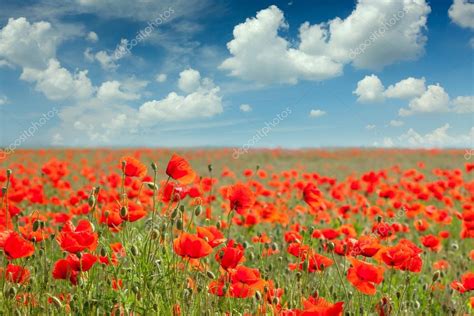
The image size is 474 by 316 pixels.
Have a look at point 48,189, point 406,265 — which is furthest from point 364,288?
point 48,189

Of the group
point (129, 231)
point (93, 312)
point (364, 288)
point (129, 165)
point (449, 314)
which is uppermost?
point (129, 165)

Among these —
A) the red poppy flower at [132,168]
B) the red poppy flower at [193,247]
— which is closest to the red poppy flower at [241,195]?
the red poppy flower at [132,168]

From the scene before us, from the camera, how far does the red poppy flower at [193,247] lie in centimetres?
222

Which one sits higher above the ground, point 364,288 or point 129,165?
point 129,165

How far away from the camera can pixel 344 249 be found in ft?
10.4

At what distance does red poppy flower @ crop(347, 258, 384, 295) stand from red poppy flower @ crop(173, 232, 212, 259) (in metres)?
0.67

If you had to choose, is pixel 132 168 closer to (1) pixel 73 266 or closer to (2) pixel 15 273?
(1) pixel 73 266

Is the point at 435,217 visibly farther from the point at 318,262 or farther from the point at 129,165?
the point at 129,165

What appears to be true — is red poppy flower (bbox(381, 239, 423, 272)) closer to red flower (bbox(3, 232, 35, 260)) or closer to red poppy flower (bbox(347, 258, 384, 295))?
red poppy flower (bbox(347, 258, 384, 295))

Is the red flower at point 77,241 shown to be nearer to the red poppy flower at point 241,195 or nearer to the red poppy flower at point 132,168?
the red poppy flower at point 132,168

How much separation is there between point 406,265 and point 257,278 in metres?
0.82

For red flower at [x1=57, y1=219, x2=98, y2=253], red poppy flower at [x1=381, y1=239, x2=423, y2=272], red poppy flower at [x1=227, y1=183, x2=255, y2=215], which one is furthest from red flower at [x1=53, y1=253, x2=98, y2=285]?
red poppy flower at [x1=381, y1=239, x2=423, y2=272]

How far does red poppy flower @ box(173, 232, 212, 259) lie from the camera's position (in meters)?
2.22

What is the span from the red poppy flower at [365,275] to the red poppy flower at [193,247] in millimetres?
674
